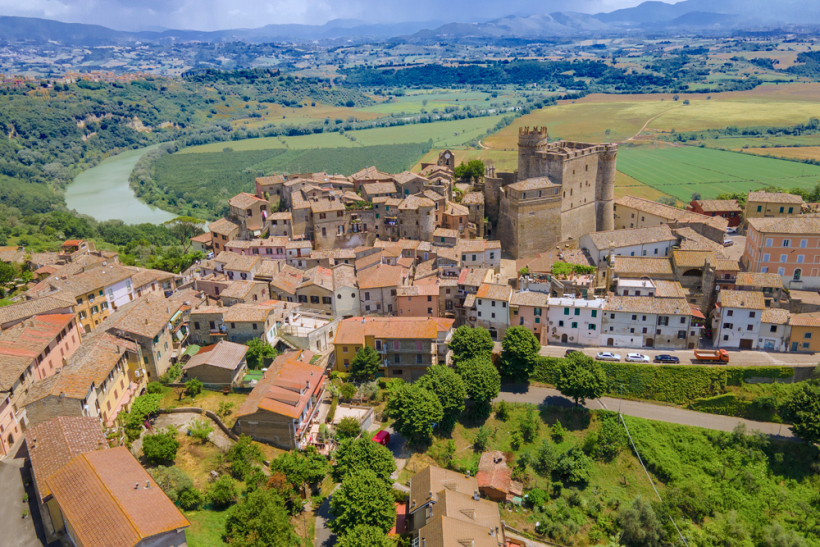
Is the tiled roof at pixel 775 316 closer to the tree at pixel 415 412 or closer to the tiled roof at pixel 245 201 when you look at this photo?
the tree at pixel 415 412

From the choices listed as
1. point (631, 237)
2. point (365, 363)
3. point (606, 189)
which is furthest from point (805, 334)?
point (365, 363)

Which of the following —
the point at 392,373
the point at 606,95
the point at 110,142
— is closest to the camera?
the point at 392,373

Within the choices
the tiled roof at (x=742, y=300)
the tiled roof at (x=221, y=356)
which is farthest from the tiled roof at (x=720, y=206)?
the tiled roof at (x=221, y=356)

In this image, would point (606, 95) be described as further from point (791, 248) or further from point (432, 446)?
point (432, 446)

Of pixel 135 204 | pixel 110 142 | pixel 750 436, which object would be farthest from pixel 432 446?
pixel 110 142

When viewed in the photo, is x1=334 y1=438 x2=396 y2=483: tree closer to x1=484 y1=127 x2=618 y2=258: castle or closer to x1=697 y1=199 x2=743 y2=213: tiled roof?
x1=484 y1=127 x2=618 y2=258: castle

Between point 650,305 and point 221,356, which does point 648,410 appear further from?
point 221,356
